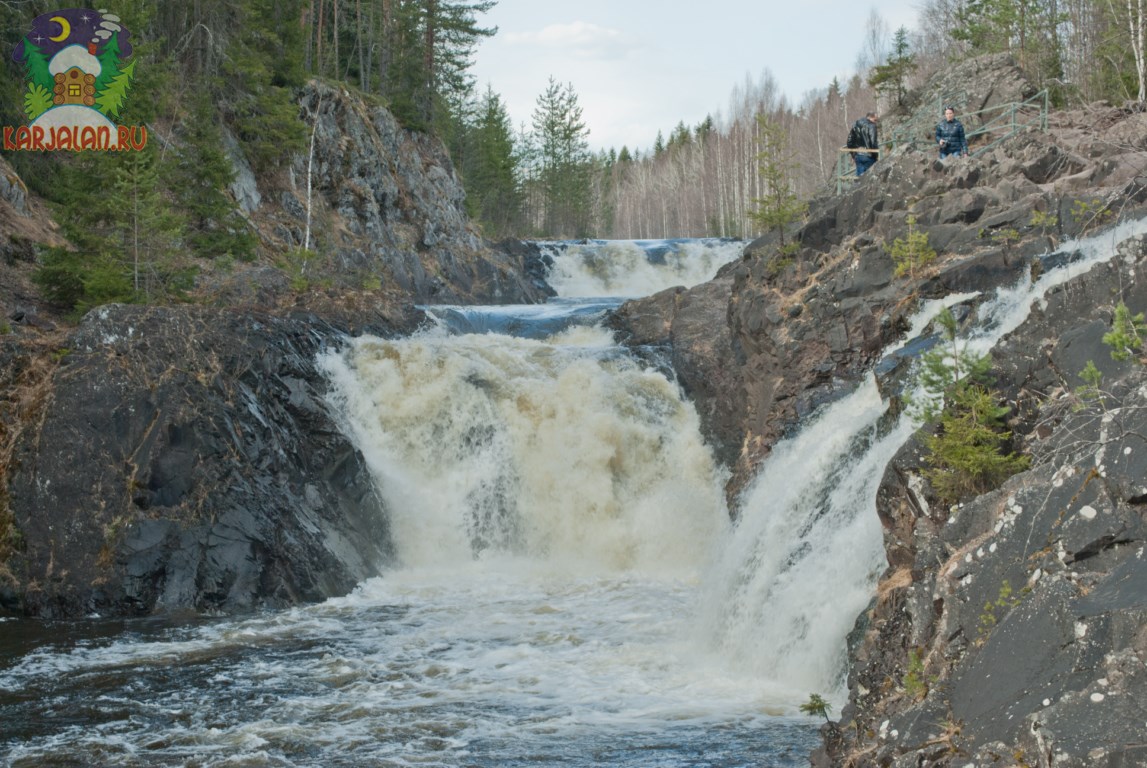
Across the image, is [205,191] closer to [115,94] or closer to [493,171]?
[115,94]

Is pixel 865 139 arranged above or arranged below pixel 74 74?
below

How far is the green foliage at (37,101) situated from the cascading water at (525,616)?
33.0ft

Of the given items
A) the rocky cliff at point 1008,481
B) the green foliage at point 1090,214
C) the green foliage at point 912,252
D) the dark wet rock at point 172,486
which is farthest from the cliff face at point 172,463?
the green foliage at point 1090,214

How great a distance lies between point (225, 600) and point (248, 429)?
2630mm

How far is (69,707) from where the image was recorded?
936 cm

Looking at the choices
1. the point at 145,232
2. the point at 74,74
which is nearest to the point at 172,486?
the point at 145,232

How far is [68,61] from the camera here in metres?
21.7

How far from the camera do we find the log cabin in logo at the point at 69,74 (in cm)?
2072

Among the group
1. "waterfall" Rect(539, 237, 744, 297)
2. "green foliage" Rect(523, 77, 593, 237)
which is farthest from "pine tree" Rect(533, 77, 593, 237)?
"waterfall" Rect(539, 237, 744, 297)

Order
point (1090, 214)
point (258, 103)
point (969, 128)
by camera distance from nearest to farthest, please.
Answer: point (1090, 214) < point (969, 128) < point (258, 103)

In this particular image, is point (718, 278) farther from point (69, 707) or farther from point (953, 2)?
point (953, 2)

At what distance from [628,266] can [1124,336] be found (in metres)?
32.5

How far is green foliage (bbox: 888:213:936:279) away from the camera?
1330 cm

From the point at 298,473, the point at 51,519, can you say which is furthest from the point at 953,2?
the point at 51,519
